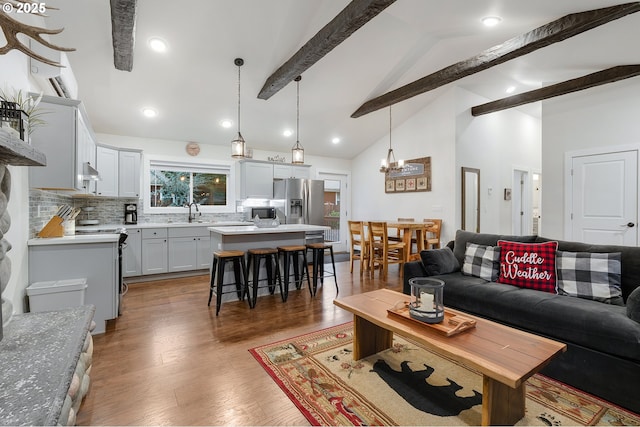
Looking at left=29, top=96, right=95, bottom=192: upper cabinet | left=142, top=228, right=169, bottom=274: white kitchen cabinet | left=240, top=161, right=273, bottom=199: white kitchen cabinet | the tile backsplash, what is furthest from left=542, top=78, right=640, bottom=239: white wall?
left=29, top=96, right=95, bottom=192: upper cabinet

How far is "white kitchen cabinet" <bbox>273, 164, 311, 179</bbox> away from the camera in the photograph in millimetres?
6339

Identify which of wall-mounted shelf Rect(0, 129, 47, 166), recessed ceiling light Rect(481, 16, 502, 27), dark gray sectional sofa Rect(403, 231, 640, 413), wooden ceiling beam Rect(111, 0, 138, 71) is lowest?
dark gray sectional sofa Rect(403, 231, 640, 413)

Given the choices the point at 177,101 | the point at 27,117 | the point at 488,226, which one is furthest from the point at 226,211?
the point at 488,226

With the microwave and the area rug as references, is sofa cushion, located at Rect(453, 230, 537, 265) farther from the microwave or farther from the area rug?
the microwave

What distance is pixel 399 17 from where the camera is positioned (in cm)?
381

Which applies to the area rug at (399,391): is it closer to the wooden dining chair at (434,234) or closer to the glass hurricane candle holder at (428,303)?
the glass hurricane candle holder at (428,303)

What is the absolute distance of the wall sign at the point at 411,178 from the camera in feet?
19.9

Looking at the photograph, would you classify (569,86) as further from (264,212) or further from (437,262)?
(264,212)

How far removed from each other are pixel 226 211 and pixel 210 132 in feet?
5.06

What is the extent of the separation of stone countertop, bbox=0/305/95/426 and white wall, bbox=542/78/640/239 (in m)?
6.26

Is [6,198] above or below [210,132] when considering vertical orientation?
below

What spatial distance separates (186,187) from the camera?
5.75 metres

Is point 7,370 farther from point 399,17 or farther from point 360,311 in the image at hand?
point 399,17

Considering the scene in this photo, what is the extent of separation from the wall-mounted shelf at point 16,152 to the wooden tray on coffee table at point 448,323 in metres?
2.16
